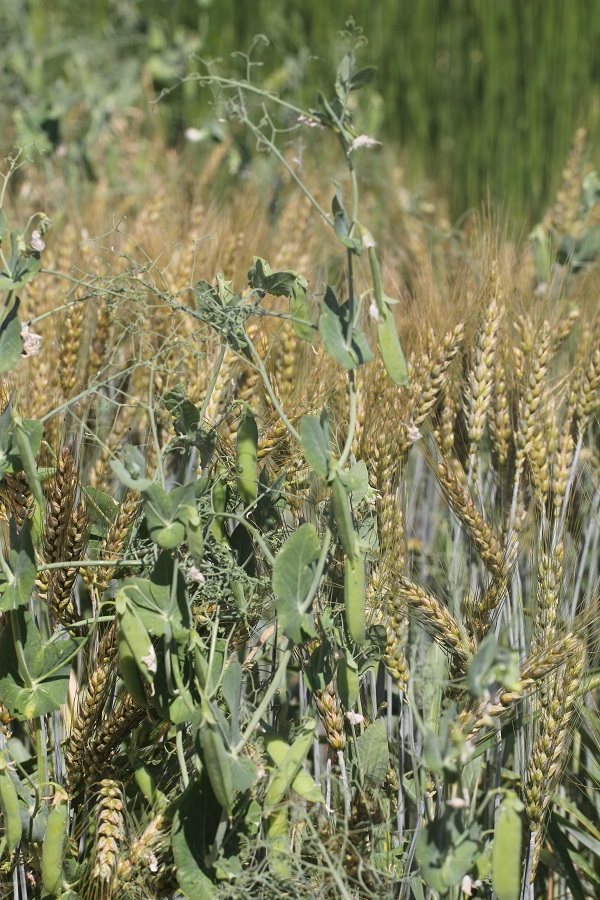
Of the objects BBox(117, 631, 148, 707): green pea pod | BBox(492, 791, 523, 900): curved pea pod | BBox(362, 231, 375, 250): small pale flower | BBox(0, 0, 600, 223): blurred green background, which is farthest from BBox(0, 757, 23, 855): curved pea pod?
BBox(0, 0, 600, 223): blurred green background

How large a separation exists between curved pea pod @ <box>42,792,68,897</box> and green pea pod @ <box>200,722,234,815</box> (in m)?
0.16

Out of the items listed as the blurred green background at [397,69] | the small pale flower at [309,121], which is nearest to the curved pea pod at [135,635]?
the small pale flower at [309,121]

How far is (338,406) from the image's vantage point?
94 cm

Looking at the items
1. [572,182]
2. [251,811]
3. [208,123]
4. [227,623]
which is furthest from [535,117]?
[251,811]

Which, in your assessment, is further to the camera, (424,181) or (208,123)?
(424,181)

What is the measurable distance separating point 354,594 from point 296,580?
0.14 feet

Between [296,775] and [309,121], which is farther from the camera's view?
[309,121]

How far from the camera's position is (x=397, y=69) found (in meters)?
2.59

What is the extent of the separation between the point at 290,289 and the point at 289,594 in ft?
0.82

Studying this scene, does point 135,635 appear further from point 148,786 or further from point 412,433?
point 412,433

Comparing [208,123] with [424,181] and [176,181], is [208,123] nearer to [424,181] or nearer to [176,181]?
[176,181]

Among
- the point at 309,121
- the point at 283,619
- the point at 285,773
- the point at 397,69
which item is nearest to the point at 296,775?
the point at 285,773

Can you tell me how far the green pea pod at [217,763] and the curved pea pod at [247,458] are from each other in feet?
0.64

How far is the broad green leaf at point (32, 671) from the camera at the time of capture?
0.74m
